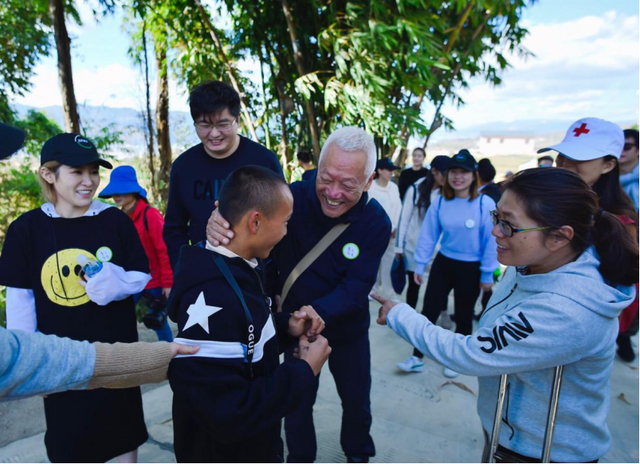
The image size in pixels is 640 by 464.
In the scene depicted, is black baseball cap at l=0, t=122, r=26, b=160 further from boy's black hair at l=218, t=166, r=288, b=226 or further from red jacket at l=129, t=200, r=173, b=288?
red jacket at l=129, t=200, r=173, b=288

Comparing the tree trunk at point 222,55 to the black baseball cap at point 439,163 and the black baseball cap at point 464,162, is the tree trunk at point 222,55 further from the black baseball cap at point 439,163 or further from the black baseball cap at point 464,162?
the black baseball cap at point 464,162

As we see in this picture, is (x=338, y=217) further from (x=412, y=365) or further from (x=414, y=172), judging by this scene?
(x=414, y=172)

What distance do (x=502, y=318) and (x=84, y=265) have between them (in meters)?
1.68

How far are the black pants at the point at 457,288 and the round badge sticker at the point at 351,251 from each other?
1599 mm

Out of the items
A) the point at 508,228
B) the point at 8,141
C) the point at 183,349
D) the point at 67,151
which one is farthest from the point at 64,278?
the point at 508,228

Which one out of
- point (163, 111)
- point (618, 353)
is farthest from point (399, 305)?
point (163, 111)

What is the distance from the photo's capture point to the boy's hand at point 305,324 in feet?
5.23

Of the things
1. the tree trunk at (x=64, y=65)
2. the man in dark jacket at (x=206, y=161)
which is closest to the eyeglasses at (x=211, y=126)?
the man in dark jacket at (x=206, y=161)

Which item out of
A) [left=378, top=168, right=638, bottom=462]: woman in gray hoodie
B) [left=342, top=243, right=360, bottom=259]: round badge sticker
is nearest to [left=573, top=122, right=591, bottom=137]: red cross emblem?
[left=378, top=168, right=638, bottom=462]: woman in gray hoodie

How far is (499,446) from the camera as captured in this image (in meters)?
1.47

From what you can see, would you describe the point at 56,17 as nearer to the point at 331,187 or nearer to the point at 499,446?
the point at 331,187

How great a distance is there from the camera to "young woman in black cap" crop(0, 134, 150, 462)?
1692 mm

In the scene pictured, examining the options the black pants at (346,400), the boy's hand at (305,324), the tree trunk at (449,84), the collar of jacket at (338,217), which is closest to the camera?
the boy's hand at (305,324)

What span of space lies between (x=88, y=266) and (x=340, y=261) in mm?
1133
